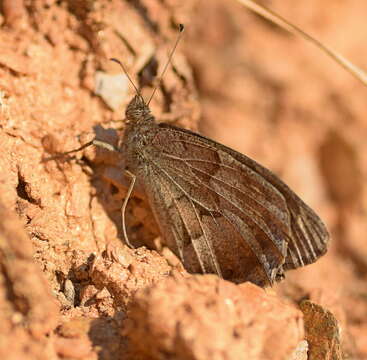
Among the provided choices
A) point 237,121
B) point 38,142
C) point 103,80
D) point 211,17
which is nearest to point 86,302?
point 38,142

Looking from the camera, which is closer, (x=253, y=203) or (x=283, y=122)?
(x=253, y=203)

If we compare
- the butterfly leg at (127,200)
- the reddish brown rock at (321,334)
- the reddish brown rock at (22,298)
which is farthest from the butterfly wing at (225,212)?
the reddish brown rock at (22,298)

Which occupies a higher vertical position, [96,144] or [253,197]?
[96,144]

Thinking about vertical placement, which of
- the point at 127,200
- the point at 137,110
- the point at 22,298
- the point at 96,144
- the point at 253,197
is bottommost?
the point at 22,298

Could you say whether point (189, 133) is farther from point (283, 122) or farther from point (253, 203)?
point (283, 122)

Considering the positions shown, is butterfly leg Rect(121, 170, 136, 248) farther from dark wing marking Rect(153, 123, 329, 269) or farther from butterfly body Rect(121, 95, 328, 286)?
dark wing marking Rect(153, 123, 329, 269)

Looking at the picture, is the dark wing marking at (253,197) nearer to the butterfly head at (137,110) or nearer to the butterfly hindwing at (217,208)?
the butterfly hindwing at (217,208)

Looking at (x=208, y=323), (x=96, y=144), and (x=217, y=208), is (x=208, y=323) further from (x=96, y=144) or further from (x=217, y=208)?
(x=96, y=144)

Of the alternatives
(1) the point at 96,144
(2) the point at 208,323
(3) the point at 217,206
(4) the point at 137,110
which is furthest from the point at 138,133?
(2) the point at 208,323
